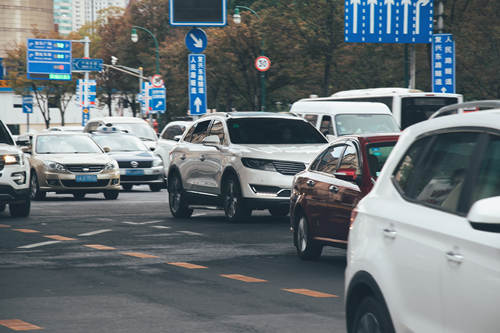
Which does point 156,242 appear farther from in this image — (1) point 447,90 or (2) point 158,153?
(1) point 447,90

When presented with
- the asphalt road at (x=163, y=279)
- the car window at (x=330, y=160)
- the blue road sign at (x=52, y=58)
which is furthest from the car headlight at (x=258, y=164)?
the blue road sign at (x=52, y=58)

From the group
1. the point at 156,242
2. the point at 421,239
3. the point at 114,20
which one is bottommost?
the point at 156,242

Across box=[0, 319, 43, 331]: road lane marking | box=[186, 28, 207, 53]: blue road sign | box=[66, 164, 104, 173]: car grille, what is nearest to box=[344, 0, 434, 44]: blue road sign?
box=[186, 28, 207, 53]: blue road sign

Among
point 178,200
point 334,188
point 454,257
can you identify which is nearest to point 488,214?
point 454,257

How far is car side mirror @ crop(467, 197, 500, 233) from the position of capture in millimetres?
3816

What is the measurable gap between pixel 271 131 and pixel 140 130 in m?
16.6

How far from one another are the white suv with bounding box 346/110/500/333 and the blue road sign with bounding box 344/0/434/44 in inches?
1057

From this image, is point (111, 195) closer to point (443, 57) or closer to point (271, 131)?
point (271, 131)

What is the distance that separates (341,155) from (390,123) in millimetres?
13251

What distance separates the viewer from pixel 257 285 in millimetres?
9656

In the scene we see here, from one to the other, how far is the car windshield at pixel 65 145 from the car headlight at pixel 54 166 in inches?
31.2

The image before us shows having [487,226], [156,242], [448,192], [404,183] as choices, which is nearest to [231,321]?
[404,183]

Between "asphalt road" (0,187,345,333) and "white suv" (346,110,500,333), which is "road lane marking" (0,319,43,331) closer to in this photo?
"asphalt road" (0,187,345,333)

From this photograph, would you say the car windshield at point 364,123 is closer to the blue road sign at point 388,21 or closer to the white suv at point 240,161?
the white suv at point 240,161
